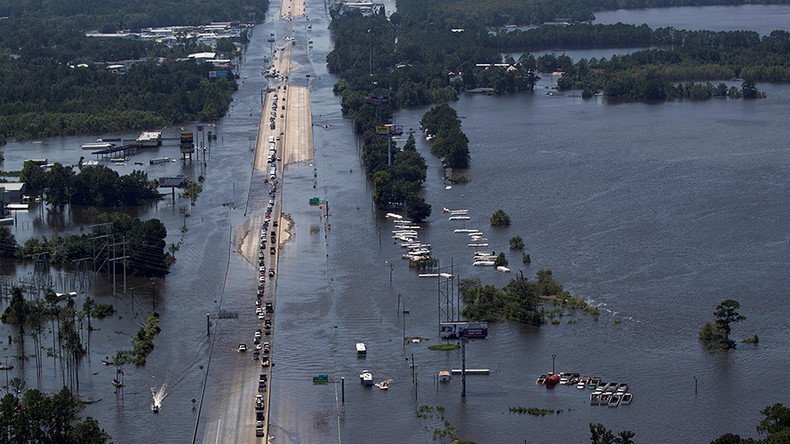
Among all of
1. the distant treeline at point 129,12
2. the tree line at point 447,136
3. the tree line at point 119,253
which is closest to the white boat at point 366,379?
the tree line at point 119,253

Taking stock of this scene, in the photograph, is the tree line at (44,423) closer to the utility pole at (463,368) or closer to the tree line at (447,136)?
the utility pole at (463,368)

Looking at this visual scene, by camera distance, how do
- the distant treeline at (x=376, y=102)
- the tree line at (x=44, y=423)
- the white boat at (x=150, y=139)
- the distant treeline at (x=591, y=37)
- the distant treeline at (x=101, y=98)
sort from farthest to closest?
the distant treeline at (x=591, y=37) < the distant treeline at (x=101, y=98) < the white boat at (x=150, y=139) < the distant treeline at (x=376, y=102) < the tree line at (x=44, y=423)

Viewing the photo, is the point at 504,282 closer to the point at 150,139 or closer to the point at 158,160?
the point at 158,160

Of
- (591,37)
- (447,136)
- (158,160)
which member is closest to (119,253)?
(158,160)

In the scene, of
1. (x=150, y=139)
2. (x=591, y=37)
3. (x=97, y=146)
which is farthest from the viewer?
(x=591, y=37)

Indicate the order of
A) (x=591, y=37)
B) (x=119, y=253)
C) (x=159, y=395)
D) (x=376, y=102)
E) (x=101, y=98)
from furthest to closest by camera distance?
(x=591, y=37), (x=101, y=98), (x=376, y=102), (x=119, y=253), (x=159, y=395)

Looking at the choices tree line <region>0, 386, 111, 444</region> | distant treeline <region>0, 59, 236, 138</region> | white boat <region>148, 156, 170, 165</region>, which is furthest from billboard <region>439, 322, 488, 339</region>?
distant treeline <region>0, 59, 236, 138</region>
